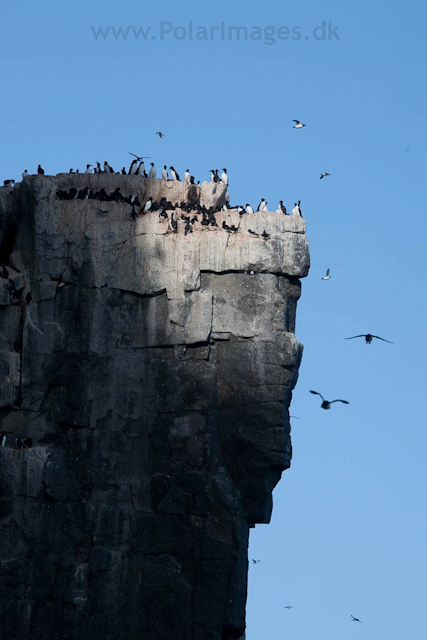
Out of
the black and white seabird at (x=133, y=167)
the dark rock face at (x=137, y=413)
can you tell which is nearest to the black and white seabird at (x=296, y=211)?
the dark rock face at (x=137, y=413)

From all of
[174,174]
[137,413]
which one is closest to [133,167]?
[174,174]

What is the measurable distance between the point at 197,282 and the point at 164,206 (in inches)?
164

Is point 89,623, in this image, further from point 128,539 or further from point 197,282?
point 197,282

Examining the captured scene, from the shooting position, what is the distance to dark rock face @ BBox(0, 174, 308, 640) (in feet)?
463

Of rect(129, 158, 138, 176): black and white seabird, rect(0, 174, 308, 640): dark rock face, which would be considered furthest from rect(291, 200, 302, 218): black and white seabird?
rect(129, 158, 138, 176): black and white seabird

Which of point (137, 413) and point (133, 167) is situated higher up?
point (133, 167)

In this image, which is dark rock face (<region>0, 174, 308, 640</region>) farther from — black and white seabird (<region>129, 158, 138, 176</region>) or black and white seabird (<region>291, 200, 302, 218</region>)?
black and white seabird (<region>129, 158, 138, 176</region>)

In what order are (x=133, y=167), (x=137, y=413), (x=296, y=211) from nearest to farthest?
1. (x=137, y=413)
2. (x=296, y=211)
3. (x=133, y=167)

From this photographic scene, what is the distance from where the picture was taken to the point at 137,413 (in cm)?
14300

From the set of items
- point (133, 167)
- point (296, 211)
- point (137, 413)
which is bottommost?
point (137, 413)

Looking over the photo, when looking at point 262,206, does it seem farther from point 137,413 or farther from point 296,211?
point 137,413

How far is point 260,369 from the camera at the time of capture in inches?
5605

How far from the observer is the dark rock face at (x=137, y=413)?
5561 inches

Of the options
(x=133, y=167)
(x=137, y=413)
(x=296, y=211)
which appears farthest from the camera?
(x=133, y=167)
